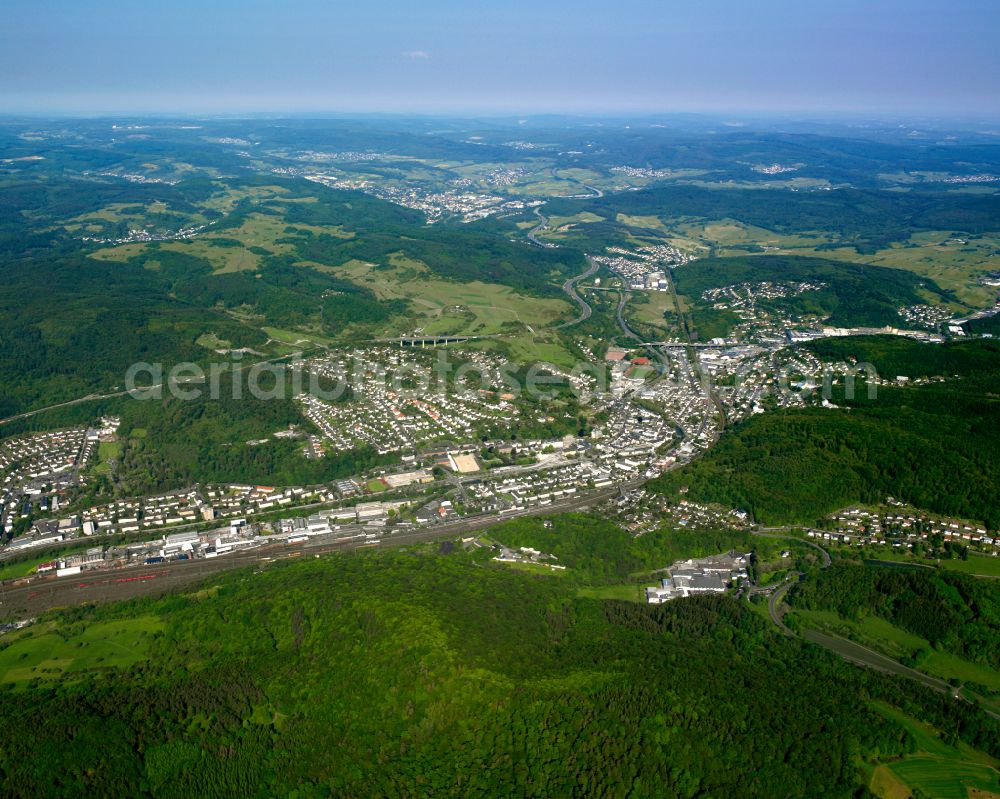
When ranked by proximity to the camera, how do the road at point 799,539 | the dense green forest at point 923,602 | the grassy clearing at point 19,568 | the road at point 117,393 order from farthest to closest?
1. the road at point 117,393
2. the road at point 799,539
3. the grassy clearing at point 19,568
4. the dense green forest at point 923,602

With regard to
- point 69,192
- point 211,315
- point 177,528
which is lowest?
point 177,528

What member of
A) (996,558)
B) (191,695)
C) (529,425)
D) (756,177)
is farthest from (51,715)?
(756,177)

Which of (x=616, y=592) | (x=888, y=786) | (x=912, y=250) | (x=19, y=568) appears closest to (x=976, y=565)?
(x=888, y=786)

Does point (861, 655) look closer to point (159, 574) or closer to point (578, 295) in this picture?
point (159, 574)

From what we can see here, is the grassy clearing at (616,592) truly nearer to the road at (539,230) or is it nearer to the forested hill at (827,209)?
the road at (539,230)

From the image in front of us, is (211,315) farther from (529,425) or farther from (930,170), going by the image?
(930,170)

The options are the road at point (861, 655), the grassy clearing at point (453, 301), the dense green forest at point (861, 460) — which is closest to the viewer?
the road at point (861, 655)

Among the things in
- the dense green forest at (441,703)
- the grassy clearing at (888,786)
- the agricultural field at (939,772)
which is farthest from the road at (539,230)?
the grassy clearing at (888,786)
